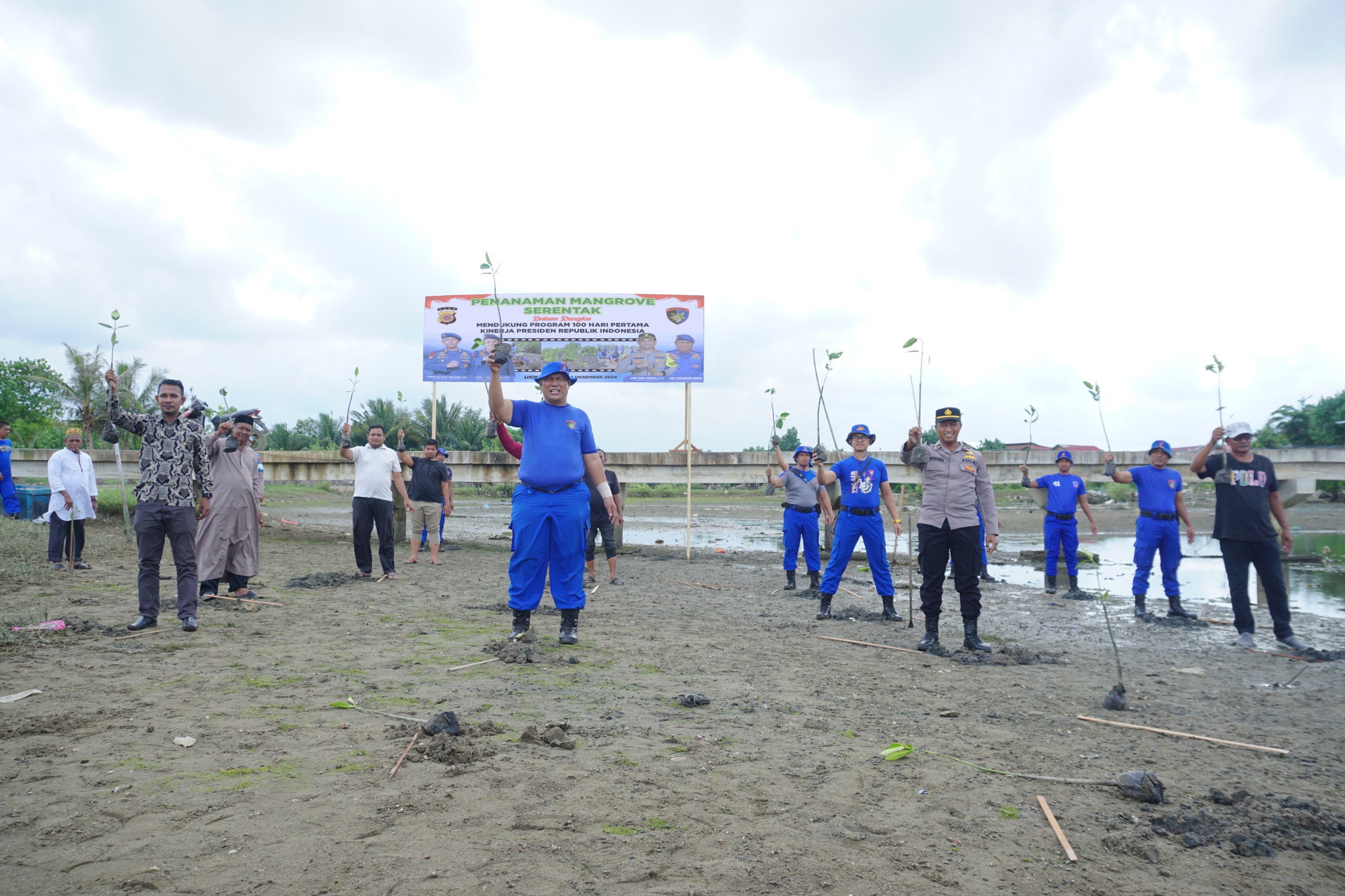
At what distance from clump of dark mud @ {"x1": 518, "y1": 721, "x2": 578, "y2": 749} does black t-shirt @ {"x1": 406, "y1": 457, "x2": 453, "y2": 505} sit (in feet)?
28.7

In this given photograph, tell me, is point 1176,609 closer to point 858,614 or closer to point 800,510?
point 858,614

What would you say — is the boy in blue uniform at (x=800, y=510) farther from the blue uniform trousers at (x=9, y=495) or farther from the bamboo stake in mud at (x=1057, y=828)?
the blue uniform trousers at (x=9, y=495)

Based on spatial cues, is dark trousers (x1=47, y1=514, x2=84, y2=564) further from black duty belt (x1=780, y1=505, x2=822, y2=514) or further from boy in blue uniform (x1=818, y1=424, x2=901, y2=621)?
boy in blue uniform (x1=818, y1=424, x2=901, y2=621)

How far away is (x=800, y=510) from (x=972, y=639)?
4.17 m

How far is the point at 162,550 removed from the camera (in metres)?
6.23

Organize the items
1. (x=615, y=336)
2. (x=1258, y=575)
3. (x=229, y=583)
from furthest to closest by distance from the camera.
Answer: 1. (x=615, y=336)
2. (x=229, y=583)
3. (x=1258, y=575)

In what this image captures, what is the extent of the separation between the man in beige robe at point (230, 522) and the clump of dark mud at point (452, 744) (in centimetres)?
501

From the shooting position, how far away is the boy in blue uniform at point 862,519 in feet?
26.6

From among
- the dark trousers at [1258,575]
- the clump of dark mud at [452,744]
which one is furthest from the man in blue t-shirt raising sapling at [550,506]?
the dark trousers at [1258,575]

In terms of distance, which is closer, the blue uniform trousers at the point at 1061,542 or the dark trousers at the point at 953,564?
the dark trousers at the point at 953,564

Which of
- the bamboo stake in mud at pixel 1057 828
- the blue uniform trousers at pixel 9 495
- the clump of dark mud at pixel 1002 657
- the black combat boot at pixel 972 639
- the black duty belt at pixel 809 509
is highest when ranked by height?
the blue uniform trousers at pixel 9 495

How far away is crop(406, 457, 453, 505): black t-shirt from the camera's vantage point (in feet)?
39.3

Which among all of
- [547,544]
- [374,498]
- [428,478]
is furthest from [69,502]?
[547,544]

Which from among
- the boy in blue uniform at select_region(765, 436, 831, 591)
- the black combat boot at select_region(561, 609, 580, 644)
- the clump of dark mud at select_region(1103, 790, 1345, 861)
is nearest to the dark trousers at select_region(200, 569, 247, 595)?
the black combat boot at select_region(561, 609, 580, 644)
